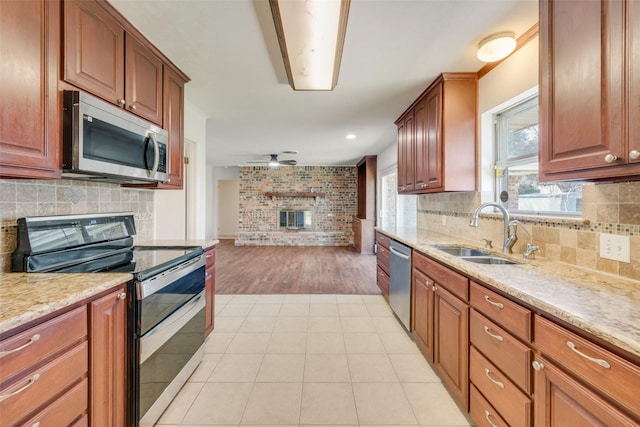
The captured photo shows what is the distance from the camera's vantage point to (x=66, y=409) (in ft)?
3.28

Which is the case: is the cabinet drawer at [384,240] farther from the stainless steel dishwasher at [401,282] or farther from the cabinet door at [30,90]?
the cabinet door at [30,90]

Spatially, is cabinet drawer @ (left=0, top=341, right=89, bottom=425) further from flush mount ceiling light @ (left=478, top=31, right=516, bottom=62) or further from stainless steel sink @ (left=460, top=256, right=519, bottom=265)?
flush mount ceiling light @ (left=478, top=31, right=516, bottom=62)

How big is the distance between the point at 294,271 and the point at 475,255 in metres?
3.43

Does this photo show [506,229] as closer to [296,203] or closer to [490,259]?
[490,259]

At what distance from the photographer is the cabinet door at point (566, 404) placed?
0.76 meters

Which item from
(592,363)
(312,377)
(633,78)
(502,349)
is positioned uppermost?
(633,78)

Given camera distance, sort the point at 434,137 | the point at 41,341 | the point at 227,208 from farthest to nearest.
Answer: the point at 227,208
the point at 434,137
the point at 41,341

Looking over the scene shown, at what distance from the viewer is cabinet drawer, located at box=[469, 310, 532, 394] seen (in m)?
1.07

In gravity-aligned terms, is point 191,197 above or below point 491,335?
above

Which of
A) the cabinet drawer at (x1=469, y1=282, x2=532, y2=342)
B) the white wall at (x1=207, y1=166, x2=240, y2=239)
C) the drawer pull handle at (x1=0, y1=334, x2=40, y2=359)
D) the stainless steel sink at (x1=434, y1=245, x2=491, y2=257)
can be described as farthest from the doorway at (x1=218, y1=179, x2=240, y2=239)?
the cabinet drawer at (x1=469, y1=282, x2=532, y2=342)

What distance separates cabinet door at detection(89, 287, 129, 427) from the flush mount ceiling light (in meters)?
2.61

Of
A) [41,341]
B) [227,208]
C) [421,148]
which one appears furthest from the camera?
[227,208]

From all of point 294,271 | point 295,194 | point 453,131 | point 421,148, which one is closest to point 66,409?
point 453,131

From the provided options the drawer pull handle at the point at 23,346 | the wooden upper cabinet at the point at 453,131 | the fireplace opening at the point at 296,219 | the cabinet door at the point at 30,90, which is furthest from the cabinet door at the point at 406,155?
the fireplace opening at the point at 296,219
